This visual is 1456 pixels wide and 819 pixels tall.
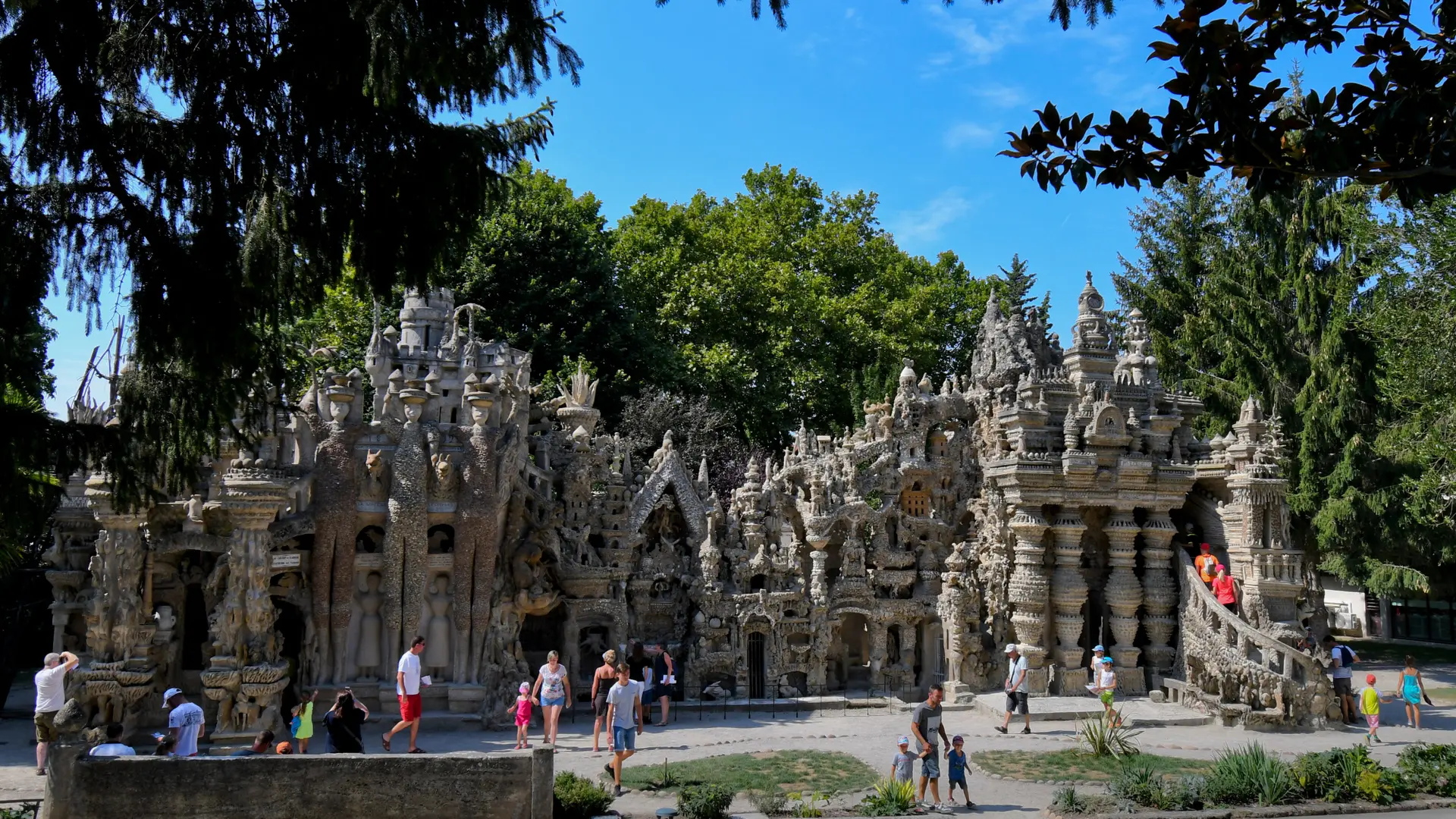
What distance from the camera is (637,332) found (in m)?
29.9

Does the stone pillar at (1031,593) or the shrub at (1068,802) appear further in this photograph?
the stone pillar at (1031,593)

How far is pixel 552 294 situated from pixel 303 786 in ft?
62.5

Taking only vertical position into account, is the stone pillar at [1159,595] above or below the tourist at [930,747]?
above

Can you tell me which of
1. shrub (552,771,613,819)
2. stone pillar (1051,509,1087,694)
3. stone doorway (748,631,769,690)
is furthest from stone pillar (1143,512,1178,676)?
shrub (552,771,613,819)

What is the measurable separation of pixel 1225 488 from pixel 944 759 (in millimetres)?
8503

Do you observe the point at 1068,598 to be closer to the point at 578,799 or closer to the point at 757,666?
the point at 757,666

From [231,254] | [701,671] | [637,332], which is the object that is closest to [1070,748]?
[701,671]

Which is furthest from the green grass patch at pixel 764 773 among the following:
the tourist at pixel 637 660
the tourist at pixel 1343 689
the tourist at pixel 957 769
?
the tourist at pixel 1343 689

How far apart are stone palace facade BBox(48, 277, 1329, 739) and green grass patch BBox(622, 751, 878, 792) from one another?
13.2 ft

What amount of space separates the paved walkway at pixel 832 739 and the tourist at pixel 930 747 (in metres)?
1.05

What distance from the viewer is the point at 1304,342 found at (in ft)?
96.8

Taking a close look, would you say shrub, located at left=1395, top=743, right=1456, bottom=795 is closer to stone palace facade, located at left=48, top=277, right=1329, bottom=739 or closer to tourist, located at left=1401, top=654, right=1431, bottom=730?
stone palace facade, located at left=48, top=277, right=1329, bottom=739

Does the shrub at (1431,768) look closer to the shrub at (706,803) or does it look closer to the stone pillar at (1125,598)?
the stone pillar at (1125,598)

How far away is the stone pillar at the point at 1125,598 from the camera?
61.2 ft
